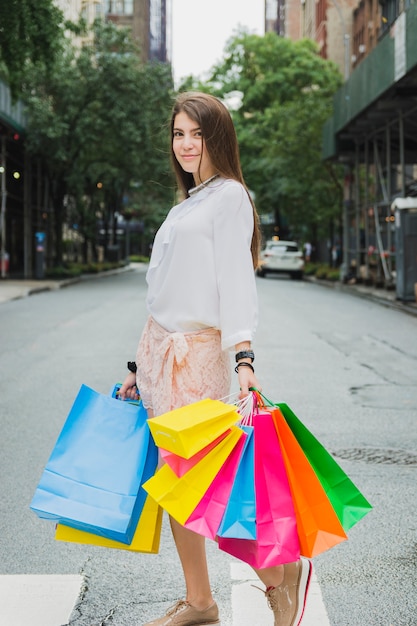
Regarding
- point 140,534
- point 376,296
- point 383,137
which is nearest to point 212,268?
point 140,534

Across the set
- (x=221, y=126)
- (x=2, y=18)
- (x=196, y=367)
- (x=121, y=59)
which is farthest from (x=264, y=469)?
(x=121, y=59)

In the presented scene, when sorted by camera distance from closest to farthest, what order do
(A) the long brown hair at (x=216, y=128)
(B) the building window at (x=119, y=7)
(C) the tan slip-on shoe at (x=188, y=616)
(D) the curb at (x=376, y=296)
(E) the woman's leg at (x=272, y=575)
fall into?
(E) the woman's leg at (x=272, y=575) < (A) the long brown hair at (x=216, y=128) < (C) the tan slip-on shoe at (x=188, y=616) < (D) the curb at (x=376, y=296) < (B) the building window at (x=119, y=7)

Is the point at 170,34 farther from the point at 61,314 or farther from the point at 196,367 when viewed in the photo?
the point at 196,367

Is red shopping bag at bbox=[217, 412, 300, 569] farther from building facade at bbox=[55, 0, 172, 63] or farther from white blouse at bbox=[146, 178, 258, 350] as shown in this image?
building facade at bbox=[55, 0, 172, 63]

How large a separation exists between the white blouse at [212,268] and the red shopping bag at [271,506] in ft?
1.21

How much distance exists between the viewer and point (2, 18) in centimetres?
1753

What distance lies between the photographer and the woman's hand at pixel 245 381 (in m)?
3.10

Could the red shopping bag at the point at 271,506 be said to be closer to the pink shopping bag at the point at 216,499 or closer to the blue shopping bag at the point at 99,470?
the pink shopping bag at the point at 216,499

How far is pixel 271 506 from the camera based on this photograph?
293 cm

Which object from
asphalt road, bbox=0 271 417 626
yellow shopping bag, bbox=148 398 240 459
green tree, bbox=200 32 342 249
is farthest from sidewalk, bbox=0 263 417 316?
yellow shopping bag, bbox=148 398 240 459

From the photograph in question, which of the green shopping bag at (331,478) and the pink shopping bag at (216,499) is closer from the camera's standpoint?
the pink shopping bag at (216,499)

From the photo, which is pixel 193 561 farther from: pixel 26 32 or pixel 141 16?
pixel 141 16

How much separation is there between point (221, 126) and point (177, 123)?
172mm

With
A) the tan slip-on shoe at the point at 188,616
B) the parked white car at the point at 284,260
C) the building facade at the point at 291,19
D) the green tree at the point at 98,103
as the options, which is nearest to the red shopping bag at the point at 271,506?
the tan slip-on shoe at the point at 188,616
